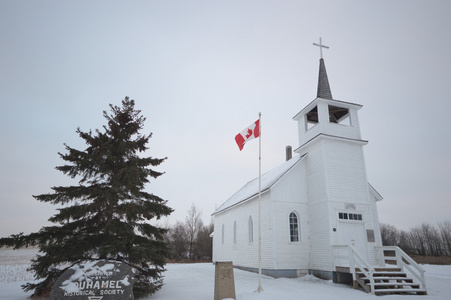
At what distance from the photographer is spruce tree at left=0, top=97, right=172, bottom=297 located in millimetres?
8742

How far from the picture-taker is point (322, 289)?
38.5ft

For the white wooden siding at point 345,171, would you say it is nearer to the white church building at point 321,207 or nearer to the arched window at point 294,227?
the white church building at point 321,207

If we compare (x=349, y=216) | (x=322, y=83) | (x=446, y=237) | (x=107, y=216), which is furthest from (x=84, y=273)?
(x=446, y=237)

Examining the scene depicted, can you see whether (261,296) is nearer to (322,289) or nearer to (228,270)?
(228,270)

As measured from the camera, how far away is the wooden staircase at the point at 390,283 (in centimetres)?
1123

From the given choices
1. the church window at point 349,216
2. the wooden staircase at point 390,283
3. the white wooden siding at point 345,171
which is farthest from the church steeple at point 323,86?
the wooden staircase at point 390,283

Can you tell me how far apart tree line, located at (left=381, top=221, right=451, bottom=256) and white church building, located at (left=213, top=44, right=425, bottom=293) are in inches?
1993

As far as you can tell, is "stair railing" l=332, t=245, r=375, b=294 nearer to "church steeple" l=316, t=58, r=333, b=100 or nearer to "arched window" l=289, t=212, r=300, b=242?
"arched window" l=289, t=212, r=300, b=242

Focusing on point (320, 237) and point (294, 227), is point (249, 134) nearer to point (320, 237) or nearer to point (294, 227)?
point (294, 227)

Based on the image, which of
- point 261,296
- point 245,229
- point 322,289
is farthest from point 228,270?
point 245,229

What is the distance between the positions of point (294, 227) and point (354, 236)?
11.0 feet

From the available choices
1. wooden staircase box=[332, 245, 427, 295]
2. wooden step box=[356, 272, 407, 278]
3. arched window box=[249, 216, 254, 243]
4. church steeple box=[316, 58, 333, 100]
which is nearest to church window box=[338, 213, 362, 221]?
wooden staircase box=[332, 245, 427, 295]

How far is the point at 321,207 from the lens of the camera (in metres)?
16.0

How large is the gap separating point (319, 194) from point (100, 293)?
1300 cm
